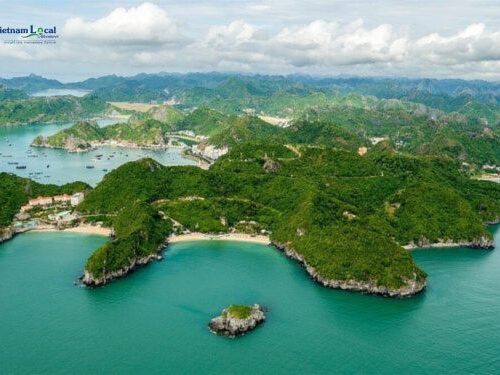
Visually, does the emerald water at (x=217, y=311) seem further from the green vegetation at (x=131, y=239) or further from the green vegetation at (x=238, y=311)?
the green vegetation at (x=131, y=239)

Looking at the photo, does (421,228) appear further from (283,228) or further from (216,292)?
(216,292)

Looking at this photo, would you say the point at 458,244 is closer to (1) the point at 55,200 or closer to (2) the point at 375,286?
(2) the point at 375,286

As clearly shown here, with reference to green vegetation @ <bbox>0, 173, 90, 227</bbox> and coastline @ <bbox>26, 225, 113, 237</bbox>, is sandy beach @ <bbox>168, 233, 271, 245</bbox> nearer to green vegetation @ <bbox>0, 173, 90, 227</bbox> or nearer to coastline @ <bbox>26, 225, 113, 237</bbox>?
coastline @ <bbox>26, 225, 113, 237</bbox>

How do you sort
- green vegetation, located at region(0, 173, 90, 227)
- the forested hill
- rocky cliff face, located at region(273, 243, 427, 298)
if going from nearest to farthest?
rocky cliff face, located at region(273, 243, 427, 298), the forested hill, green vegetation, located at region(0, 173, 90, 227)

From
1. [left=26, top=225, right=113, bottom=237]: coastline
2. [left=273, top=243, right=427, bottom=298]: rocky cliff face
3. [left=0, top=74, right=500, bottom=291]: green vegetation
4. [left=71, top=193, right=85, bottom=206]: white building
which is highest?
[left=0, top=74, right=500, bottom=291]: green vegetation

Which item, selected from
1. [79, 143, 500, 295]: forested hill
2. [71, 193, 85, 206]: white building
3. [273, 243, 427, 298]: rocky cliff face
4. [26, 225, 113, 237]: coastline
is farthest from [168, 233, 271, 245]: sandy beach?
[71, 193, 85, 206]: white building

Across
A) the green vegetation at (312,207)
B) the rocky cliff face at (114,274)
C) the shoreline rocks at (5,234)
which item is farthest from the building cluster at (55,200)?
the rocky cliff face at (114,274)

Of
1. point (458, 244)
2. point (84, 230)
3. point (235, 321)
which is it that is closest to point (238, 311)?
point (235, 321)
